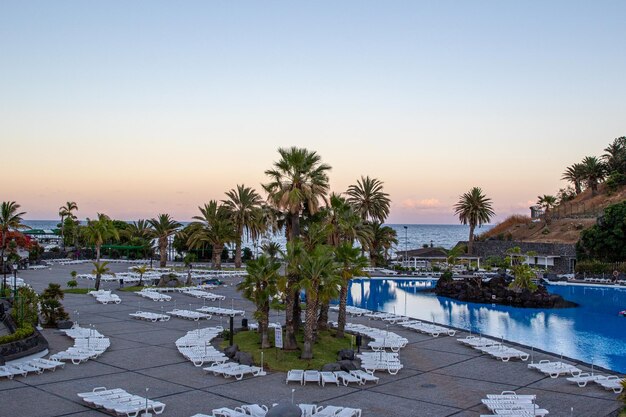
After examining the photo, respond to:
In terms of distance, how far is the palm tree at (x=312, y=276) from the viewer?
2150 centimetres

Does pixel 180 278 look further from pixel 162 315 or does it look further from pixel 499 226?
pixel 499 226

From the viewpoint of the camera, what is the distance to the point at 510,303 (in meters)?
48.2

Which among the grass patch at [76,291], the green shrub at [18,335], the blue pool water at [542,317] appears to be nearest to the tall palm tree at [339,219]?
the blue pool water at [542,317]

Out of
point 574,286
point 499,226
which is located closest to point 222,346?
point 574,286

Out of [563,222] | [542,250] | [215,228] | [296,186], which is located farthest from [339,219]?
[563,222]

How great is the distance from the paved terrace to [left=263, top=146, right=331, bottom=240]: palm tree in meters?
7.54

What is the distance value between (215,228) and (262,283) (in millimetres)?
42974

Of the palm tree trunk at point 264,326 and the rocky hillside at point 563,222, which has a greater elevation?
the rocky hillside at point 563,222

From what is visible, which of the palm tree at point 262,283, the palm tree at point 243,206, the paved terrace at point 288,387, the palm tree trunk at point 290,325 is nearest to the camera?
the paved terrace at point 288,387

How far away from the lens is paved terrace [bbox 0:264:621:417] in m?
16.6

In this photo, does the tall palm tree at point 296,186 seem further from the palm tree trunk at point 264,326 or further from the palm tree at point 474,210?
the palm tree at point 474,210

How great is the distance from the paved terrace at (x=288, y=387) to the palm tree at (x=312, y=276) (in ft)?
7.92

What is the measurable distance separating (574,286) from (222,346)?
1810 inches

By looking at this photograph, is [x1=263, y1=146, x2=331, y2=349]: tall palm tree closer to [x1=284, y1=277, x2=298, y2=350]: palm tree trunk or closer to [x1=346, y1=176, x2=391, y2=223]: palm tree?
[x1=284, y1=277, x2=298, y2=350]: palm tree trunk
